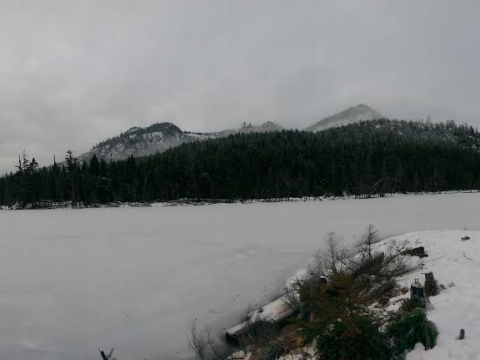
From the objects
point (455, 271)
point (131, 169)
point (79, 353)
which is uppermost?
point (131, 169)

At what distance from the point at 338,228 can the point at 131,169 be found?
285 ft

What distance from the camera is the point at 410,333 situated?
8141 millimetres

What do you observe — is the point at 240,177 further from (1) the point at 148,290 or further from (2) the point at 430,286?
(2) the point at 430,286

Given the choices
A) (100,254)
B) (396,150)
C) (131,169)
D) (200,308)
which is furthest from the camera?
(396,150)

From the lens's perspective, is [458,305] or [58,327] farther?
[58,327]

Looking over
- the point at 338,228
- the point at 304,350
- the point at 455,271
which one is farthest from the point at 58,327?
the point at 338,228

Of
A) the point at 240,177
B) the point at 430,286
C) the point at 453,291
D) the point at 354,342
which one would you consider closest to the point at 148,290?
the point at 354,342

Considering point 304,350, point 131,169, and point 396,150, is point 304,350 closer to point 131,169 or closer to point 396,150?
point 131,169

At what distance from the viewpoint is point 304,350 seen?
10.0 meters

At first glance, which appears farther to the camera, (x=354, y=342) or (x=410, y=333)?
(x=410, y=333)

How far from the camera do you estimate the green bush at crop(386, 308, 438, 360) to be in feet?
26.0

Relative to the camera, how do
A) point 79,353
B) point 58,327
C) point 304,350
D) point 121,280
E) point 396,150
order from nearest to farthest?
point 304,350 < point 79,353 < point 58,327 < point 121,280 < point 396,150

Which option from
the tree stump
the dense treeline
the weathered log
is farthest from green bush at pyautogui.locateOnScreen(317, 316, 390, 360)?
the dense treeline

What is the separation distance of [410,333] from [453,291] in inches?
210
